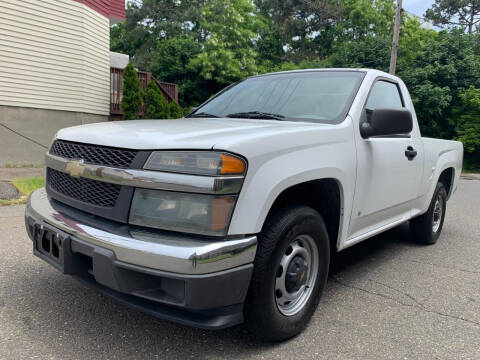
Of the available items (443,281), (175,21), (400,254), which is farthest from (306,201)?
(175,21)

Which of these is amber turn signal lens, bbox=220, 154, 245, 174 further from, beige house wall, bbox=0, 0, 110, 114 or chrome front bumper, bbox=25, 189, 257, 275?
beige house wall, bbox=0, 0, 110, 114

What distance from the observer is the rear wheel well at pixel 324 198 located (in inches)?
104

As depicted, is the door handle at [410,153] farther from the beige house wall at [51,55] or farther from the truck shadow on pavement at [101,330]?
the beige house wall at [51,55]

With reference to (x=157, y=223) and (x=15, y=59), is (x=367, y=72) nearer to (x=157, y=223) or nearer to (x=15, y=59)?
(x=157, y=223)

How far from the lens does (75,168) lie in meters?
2.39

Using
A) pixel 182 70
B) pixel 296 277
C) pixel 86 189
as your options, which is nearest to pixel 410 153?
pixel 296 277

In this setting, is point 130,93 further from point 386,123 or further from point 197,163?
point 197,163

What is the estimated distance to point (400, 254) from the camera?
4387 mm

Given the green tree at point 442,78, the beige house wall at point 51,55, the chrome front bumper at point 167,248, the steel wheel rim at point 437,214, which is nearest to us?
the chrome front bumper at point 167,248

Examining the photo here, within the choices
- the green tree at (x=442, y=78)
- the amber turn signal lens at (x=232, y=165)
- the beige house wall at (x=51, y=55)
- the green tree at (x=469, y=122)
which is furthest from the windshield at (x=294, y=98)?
the green tree at (x=469, y=122)

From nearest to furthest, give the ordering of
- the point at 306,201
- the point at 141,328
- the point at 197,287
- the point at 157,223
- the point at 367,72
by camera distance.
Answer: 1. the point at 197,287
2. the point at 157,223
3. the point at 141,328
4. the point at 306,201
5. the point at 367,72

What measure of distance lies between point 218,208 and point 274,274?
1.77ft

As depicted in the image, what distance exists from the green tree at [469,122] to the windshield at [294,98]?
15.2 meters

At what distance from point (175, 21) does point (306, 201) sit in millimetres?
29588
